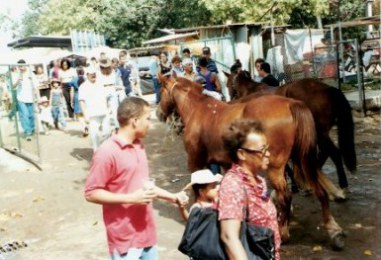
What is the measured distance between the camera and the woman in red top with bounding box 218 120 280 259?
9.30 feet

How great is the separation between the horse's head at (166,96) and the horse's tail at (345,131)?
231 centimetres

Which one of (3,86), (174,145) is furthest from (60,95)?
(174,145)

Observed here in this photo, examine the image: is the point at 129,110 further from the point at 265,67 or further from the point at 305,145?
the point at 265,67

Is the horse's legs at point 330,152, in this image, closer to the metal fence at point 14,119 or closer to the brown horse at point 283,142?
the brown horse at point 283,142

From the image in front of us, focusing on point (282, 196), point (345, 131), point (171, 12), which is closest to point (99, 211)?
point (282, 196)

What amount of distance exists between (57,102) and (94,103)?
210 inches

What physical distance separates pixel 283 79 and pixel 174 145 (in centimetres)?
534

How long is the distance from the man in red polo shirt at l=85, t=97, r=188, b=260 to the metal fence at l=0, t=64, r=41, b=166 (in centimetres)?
891

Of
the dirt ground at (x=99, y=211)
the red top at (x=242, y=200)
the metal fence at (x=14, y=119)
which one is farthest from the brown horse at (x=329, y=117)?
the metal fence at (x=14, y=119)

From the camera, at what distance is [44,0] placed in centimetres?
2430

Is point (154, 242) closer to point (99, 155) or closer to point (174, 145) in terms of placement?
point (99, 155)

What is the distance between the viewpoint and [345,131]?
294 inches

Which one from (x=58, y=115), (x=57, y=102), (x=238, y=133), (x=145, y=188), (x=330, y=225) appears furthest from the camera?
(x=58, y=115)

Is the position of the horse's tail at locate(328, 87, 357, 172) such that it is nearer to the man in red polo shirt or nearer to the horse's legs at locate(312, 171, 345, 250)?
the horse's legs at locate(312, 171, 345, 250)
